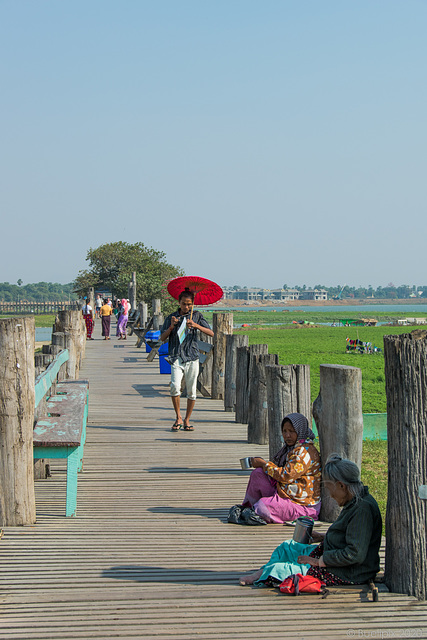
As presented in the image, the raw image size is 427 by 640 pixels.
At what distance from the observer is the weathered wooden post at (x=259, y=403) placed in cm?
789

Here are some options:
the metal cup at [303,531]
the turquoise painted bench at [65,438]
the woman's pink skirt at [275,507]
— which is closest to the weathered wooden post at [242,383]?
the turquoise painted bench at [65,438]

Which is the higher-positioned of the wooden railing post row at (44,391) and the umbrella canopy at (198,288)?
the umbrella canopy at (198,288)

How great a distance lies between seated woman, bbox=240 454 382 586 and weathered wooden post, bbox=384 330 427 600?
135mm

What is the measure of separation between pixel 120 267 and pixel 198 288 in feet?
161

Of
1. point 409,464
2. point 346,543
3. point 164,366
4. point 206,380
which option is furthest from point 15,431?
point 164,366

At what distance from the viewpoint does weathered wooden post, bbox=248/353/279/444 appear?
7895 millimetres

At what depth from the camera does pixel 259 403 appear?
7887 millimetres

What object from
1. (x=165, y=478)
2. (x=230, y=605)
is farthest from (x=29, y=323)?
(x=230, y=605)

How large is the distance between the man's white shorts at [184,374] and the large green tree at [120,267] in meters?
43.7

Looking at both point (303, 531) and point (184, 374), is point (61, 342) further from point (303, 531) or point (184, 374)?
point (303, 531)

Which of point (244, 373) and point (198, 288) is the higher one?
point (198, 288)

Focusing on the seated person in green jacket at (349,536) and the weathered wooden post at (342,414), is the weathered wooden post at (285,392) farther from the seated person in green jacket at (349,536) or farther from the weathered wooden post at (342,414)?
the seated person in green jacket at (349,536)

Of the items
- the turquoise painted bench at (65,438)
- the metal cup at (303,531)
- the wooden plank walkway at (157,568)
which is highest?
the turquoise painted bench at (65,438)

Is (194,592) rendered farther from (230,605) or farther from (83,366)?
(83,366)
